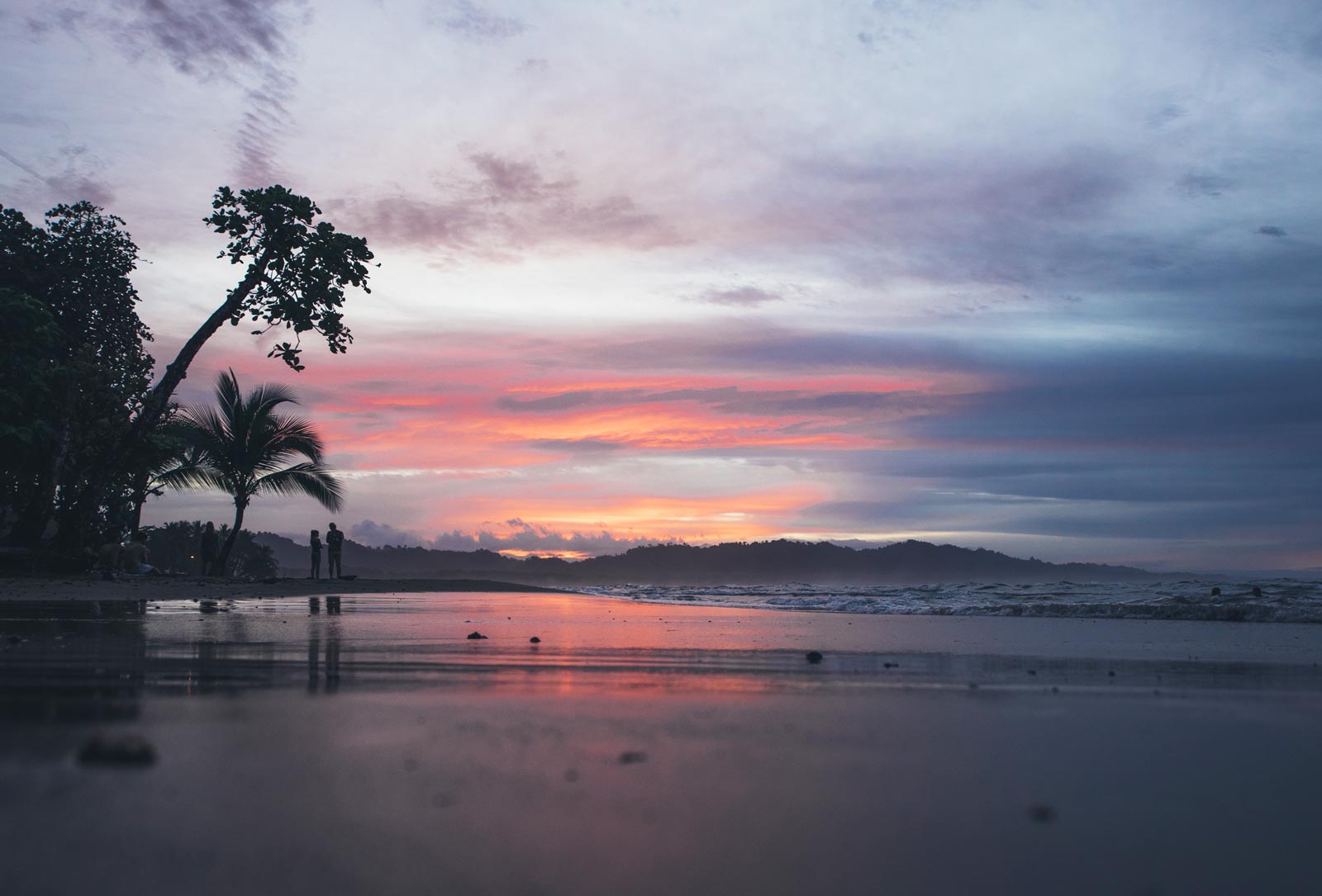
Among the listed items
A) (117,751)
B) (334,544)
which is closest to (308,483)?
(334,544)

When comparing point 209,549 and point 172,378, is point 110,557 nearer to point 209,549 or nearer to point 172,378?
point 172,378

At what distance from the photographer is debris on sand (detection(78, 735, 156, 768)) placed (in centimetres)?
252

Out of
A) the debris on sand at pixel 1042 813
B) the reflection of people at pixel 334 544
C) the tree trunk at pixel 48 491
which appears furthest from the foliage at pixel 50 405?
the debris on sand at pixel 1042 813

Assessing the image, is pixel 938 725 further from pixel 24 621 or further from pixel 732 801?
pixel 24 621

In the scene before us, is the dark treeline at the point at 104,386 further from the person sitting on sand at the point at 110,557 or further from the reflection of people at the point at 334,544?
the reflection of people at the point at 334,544

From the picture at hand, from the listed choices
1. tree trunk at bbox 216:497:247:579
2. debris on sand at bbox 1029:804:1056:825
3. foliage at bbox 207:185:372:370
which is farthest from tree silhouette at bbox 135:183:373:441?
debris on sand at bbox 1029:804:1056:825

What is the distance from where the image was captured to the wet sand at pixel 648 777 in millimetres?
1750

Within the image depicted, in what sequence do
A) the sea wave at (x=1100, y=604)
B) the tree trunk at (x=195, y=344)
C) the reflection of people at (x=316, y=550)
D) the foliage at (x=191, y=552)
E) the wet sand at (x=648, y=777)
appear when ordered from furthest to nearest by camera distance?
the foliage at (x=191, y=552), the reflection of people at (x=316, y=550), the tree trunk at (x=195, y=344), the sea wave at (x=1100, y=604), the wet sand at (x=648, y=777)

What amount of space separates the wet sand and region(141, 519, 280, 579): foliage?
1382 inches

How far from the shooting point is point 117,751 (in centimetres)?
265

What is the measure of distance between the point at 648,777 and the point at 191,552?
41550mm

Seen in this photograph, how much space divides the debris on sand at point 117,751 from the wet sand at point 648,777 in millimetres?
36

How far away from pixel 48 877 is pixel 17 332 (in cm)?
2037

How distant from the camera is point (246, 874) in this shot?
5.55 feet
